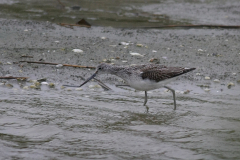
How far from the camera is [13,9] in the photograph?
12156 millimetres

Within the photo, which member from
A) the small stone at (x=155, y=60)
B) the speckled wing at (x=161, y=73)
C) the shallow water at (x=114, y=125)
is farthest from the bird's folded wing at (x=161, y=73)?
the small stone at (x=155, y=60)

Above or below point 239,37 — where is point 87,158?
below

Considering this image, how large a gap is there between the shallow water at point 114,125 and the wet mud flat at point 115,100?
0.04ft

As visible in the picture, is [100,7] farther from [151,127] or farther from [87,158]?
[87,158]

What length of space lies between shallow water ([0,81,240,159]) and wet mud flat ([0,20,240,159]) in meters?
0.01

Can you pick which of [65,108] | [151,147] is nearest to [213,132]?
[151,147]

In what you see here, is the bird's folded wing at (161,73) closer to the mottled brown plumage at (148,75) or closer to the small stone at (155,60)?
the mottled brown plumage at (148,75)

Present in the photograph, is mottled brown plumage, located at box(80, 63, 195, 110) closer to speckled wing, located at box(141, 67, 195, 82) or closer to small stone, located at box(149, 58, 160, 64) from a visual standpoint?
speckled wing, located at box(141, 67, 195, 82)

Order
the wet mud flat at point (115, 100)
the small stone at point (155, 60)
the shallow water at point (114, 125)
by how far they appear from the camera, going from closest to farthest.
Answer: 1. the shallow water at point (114, 125)
2. the wet mud flat at point (115, 100)
3. the small stone at point (155, 60)

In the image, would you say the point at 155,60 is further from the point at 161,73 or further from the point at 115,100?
the point at 115,100

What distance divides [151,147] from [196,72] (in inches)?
144

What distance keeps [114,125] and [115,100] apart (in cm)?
117

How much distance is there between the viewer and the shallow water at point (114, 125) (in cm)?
511

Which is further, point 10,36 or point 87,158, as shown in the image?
point 10,36
